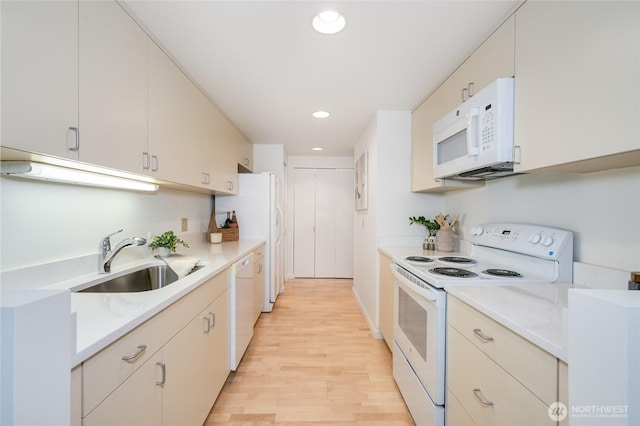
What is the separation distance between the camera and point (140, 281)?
1726mm

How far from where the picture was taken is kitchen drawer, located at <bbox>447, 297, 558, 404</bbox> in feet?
2.48

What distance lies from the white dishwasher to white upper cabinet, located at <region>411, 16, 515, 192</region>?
169cm

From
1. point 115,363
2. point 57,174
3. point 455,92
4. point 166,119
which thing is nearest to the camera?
point 115,363

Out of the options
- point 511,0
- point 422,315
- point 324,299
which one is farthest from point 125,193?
point 324,299

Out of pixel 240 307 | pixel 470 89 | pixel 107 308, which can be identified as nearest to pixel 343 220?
pixel 240 307

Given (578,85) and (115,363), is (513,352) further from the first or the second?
(115,363)

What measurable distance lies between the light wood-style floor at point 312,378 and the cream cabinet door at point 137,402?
0.79 metres

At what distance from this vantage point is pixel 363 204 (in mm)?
3379

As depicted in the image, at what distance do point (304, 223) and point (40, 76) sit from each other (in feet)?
13.9

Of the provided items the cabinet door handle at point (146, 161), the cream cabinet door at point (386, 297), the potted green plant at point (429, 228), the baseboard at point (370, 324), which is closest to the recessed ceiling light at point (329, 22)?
the cabinet door handle at point (146, 161)

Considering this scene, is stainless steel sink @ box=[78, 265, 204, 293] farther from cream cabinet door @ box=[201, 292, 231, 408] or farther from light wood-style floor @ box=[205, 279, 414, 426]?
light wood-style floor @ box=[205, 279, 414, 426]

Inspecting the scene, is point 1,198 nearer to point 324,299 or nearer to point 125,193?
point 125,193

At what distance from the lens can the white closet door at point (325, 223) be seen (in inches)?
197

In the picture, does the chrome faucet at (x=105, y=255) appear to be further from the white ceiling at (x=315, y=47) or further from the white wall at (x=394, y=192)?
the white wall at (x=394, y=192)
